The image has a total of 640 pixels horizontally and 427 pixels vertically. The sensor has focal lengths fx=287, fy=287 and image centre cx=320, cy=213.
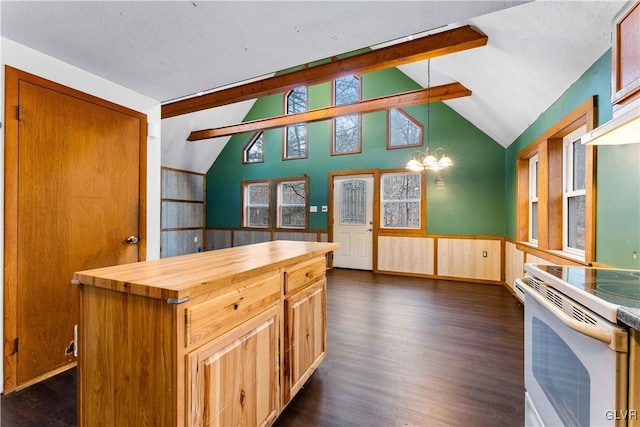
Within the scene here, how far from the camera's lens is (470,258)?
4.84 m

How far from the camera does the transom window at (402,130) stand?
530 centimetres

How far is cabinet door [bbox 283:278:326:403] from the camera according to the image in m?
1.61

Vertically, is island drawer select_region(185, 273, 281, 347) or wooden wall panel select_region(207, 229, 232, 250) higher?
island drawer select_region(185, 273, 281, 347)

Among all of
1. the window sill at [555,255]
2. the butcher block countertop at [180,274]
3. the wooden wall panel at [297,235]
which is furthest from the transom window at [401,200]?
the butcher block countertop at [180,274]

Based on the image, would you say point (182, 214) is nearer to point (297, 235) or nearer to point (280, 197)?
point (280, 197)

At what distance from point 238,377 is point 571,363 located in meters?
1.22

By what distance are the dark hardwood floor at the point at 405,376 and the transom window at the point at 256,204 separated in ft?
12.6

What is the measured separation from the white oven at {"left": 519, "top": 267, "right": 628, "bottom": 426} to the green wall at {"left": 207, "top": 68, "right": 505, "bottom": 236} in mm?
3910

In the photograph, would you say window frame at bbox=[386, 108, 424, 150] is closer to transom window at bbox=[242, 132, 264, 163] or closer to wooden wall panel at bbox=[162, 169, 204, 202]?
transom window at bbox=[242, 132, 264, 163]

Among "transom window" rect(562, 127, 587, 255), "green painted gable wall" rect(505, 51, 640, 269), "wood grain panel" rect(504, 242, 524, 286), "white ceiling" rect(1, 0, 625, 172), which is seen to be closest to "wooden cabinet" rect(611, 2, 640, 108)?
"white ceiling" rect(1, 0, 625, 172)

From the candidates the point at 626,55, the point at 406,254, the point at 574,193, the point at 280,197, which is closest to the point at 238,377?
the point at 626,55

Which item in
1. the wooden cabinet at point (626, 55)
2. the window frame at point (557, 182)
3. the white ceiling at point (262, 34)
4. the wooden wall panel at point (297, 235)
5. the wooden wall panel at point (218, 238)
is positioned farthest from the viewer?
the wooden wall panel at point (218, 238)

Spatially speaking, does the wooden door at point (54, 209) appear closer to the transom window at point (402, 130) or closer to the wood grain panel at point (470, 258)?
the transom window at point (402, 130)
